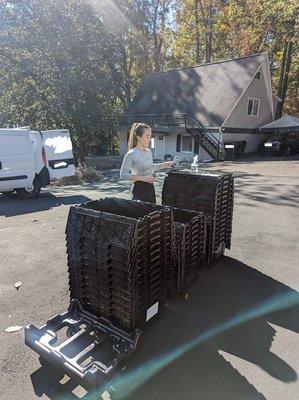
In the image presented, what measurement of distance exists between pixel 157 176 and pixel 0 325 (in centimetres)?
965

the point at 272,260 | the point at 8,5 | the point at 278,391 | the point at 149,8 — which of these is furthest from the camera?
the point at 149,8

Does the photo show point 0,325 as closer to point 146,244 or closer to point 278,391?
point 146,244

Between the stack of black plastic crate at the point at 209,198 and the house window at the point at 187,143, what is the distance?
1969 centimetres

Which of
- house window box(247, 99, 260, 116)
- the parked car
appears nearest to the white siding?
house window box(247, 99, 260, 116)

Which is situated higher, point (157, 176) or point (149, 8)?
point (149, 8)

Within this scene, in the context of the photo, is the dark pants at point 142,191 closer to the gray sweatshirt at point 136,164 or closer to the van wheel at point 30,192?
the gray sweatshirt at point 136,164

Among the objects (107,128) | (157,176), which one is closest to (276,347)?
(157,176)

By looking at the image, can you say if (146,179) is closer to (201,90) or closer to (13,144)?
(13,144)

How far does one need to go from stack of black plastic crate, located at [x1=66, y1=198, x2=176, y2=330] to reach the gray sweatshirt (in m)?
1.25

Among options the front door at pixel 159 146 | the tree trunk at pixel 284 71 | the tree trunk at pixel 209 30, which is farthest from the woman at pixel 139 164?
the tree trunk at pixel 209 30

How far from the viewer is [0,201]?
9.25 meters

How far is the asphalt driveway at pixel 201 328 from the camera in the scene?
94.0 inches

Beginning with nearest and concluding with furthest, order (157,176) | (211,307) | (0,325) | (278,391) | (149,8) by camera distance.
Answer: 1. (278,391)
2. (0,325)
3. (211,307)
4. (157,176)
5. (149,8)

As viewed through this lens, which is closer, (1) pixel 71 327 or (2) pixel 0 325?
(1) pixel 71 327
